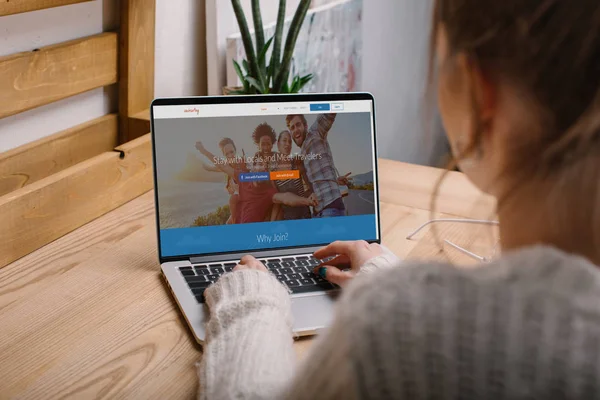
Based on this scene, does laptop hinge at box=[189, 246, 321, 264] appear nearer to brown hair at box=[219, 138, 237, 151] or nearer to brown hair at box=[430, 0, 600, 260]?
brown hair at box=[219, 138, 237, 151]

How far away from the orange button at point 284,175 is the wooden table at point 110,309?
0.63 feet

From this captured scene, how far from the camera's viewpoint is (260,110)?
105 centimetres

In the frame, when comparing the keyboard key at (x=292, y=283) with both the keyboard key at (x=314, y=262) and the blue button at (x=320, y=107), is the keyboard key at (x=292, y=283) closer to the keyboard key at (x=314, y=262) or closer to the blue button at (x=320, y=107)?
the keyboard key at (x=314, y=262)

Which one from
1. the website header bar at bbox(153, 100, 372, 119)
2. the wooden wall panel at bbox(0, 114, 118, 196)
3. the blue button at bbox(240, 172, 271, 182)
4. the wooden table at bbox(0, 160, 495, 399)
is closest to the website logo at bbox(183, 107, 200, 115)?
the website header bar at bbox(153, 100, 372, 119)

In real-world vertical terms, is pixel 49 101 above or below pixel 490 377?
above

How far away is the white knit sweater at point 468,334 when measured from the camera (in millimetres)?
431

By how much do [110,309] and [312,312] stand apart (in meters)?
0.26

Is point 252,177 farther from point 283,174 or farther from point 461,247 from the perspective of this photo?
point 461,247

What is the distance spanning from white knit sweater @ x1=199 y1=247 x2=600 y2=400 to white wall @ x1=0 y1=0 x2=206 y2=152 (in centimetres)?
86

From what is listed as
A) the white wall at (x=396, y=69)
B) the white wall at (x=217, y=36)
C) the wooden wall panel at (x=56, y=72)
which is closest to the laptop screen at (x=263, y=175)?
the wooden wall panel at (x=56, y=72)

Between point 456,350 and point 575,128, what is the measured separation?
0.57ft

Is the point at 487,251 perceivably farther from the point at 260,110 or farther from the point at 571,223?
the point at 571,223

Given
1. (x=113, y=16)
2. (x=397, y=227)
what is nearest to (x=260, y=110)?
(x=397, y=227)

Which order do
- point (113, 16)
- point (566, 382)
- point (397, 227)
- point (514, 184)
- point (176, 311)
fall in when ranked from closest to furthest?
point (566, 382) < point (514, 184) < point (176, 311) < point (397, 227) < point (113, 16)
